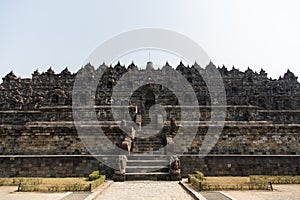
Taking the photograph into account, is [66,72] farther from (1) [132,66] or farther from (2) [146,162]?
(2) [146,162]

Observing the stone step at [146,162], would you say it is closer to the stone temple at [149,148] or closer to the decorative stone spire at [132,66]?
the stone temple at [149,148]

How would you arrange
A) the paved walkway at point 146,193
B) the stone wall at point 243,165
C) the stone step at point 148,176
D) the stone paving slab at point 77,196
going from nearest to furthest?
the stone paving slab at point 77,196 < the paved walkway at point 146,193 < the stone step at point 148,176 < the stone wall at point 243,165

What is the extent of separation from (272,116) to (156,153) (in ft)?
60.4

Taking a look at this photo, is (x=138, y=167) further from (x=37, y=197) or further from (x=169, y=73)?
(x=169, y=73)

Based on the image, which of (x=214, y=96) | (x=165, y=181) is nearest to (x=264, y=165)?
(x=165, y=181)

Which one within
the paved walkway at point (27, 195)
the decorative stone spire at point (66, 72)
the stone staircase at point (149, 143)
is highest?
the decorative stone spire at point (66, 72)

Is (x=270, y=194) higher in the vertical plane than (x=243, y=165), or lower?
lower

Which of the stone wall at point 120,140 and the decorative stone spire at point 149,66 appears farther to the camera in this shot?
the decorative stone spire at point 149,66

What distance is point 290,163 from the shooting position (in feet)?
40.6

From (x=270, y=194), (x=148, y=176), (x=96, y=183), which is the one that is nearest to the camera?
(x=270, y=194)

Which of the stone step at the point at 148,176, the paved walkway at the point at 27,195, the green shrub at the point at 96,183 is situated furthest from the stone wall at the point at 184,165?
the paved walkway at the point at 27,195

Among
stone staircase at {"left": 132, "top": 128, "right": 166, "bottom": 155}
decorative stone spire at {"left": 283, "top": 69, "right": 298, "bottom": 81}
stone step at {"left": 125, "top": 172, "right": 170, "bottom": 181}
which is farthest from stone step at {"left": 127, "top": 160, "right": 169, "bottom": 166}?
decorative stone spire at {"left": 283, "top": 69, "right": 298, "bottom": 81}

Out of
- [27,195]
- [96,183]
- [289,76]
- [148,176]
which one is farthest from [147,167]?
[289,76]

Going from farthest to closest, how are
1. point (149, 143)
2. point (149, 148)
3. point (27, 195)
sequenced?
point (149, 143), point (149, 148), point (27, 195)
